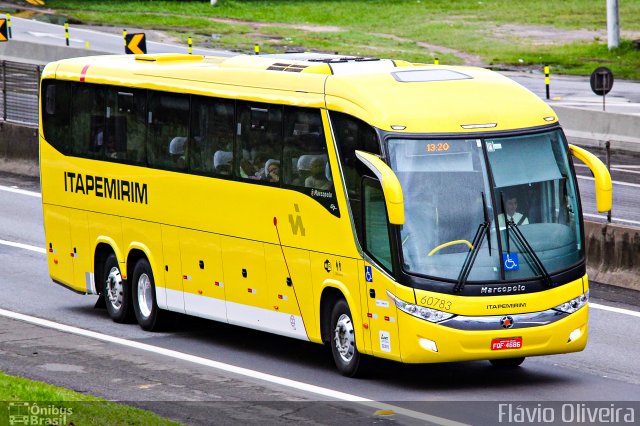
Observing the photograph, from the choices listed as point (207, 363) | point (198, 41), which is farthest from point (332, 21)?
point (207, 363)

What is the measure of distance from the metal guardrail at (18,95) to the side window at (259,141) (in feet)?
56.5

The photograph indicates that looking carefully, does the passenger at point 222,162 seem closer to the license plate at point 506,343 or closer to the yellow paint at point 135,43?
the license plate at point 506,343

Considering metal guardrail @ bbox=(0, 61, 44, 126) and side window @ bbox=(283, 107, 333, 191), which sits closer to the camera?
side window @ bbox=(283, 107, 333, 191)

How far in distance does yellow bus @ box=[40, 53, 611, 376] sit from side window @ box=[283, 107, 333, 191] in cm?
2

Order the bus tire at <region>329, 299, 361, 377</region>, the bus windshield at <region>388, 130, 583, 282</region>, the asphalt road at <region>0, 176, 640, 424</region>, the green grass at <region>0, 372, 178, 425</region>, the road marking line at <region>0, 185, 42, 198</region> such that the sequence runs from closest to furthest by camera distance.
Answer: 1. the green grass at <region>0, 372, 178, 425</region>
2. the asphalt road at <region>0, 176, 640, 424</region>
3. the bus windshield at <region>388, 130, 583, 282</region>
4. the bus tire at <region>329, 299, 361, 377</region>
5. the road marking line at <region>0, 185, 42, 198</region>

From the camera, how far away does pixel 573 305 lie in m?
15.4

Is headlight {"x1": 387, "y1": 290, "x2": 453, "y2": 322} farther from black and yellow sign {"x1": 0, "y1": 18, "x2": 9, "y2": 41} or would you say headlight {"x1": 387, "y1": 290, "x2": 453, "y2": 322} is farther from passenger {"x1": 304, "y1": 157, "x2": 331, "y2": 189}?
black and yellow sign {"x1": 0, "y1": 18, "x2": 9, "y2": 41}

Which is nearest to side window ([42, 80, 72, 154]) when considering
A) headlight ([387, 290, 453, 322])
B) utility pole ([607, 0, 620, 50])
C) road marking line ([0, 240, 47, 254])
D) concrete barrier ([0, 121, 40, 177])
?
road marking line ([0, 240, 47, 254])

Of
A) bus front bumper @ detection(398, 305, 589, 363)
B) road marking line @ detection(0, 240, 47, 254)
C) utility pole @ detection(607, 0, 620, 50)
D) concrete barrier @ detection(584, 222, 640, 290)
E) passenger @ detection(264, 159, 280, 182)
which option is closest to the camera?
bus front bumper @ detection(398, 305, 589, 363)

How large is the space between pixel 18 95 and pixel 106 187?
15.1 meters

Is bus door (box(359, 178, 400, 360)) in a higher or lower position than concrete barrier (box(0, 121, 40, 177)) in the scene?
higher

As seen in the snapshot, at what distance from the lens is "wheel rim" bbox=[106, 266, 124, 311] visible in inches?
Answer: 797

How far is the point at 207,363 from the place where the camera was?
17.0 meters

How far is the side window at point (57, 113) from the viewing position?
69.5ft
